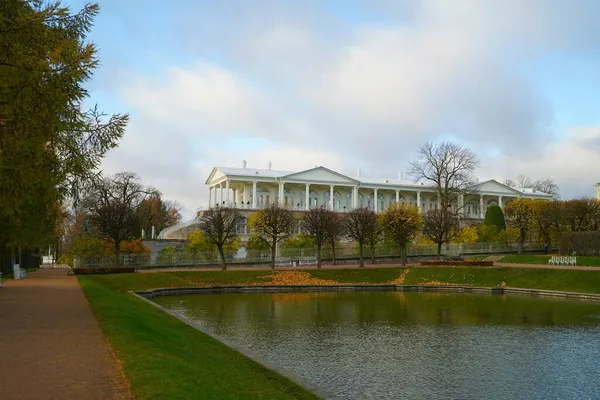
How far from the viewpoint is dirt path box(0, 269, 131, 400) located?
7516mm

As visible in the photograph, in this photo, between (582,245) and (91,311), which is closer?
(91,311)

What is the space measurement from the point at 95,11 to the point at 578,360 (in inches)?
579

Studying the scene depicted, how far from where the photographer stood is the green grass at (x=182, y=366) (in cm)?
782

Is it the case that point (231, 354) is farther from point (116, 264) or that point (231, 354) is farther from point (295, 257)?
point (295, 257)

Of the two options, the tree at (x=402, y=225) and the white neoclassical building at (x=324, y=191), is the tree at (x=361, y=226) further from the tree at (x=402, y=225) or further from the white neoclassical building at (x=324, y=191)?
the white neoclassical building at (x=324, y=191)

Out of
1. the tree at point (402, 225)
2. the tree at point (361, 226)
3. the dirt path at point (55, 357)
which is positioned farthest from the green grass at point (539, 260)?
the dirt path at point (55, 357)

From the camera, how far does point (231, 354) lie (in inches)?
490

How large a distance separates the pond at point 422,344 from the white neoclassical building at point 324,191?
47398 millimetres

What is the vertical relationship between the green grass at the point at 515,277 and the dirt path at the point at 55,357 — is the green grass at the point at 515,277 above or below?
below

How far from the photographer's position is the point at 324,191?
8162cm

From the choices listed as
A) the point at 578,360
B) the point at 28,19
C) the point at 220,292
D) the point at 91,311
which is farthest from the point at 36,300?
the point at 578,360

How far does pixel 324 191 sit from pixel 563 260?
147 feet

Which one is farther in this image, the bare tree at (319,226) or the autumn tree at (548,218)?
the autumn tree at (548,218)

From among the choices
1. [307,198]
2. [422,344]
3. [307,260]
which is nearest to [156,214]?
[307,198]
